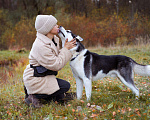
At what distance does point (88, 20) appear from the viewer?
16641mm

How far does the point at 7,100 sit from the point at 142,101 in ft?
10.2

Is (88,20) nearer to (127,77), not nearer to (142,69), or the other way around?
(142,69)

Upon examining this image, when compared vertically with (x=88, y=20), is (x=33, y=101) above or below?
below

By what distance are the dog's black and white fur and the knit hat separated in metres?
0.26

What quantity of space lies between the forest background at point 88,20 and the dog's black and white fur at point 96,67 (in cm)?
923

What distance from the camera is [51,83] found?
346 centimetres

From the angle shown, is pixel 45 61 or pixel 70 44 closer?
pixel 45 61

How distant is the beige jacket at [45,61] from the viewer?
10.9 ft

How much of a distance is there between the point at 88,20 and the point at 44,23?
13.8 meters

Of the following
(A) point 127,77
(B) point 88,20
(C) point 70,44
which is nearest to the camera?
(C) point 70,44

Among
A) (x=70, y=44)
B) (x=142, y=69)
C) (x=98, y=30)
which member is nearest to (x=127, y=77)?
(x=142, y=69)

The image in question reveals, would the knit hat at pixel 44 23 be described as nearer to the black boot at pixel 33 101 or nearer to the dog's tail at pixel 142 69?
the black boot at pixel 33 101

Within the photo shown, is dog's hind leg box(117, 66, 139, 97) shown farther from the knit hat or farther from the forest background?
the forest background

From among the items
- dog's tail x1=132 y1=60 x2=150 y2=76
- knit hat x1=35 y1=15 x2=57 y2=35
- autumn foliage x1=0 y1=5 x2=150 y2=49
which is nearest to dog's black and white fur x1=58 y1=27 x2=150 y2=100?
dog's tail x1=132 y1=60 x2=150 y2=76
